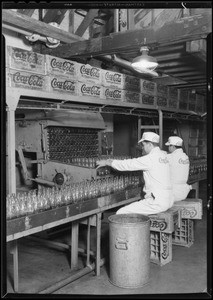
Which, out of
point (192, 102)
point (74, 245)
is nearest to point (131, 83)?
point (74, 245)

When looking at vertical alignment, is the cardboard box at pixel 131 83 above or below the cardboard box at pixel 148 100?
above

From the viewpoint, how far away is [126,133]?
379 inches

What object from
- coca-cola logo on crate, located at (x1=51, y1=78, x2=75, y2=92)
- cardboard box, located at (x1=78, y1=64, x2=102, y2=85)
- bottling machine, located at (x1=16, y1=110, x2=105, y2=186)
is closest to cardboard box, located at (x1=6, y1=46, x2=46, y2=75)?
coca-cola logo on crate, located at (x1=51, y1=78, x2=75, y2=92)

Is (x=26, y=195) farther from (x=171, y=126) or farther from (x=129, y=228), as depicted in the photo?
(x=171, y=126)

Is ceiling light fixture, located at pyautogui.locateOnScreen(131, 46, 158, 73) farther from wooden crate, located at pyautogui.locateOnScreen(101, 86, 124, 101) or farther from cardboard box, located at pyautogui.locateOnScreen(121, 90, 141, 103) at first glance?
cardboard box, located at pyautogui.locateOnScreen(121, 90, 141, 103)

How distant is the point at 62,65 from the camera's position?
183 inches

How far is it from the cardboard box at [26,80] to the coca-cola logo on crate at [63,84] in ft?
0.47

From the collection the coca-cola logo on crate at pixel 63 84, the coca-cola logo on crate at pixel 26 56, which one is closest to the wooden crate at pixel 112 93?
the coca-cola logo on crate at pixel 63 84

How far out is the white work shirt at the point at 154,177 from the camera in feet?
15.4

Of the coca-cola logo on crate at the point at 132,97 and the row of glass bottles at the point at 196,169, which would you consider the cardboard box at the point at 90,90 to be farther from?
the row of glass bottles at the point at 196,169

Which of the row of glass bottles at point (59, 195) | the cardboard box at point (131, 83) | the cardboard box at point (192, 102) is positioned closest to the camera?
the row of glass bottles at point (59, 195)

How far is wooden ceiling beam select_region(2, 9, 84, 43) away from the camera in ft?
15.8

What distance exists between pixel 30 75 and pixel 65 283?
254 centimetres

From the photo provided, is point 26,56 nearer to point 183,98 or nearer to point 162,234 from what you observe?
point 162,234
